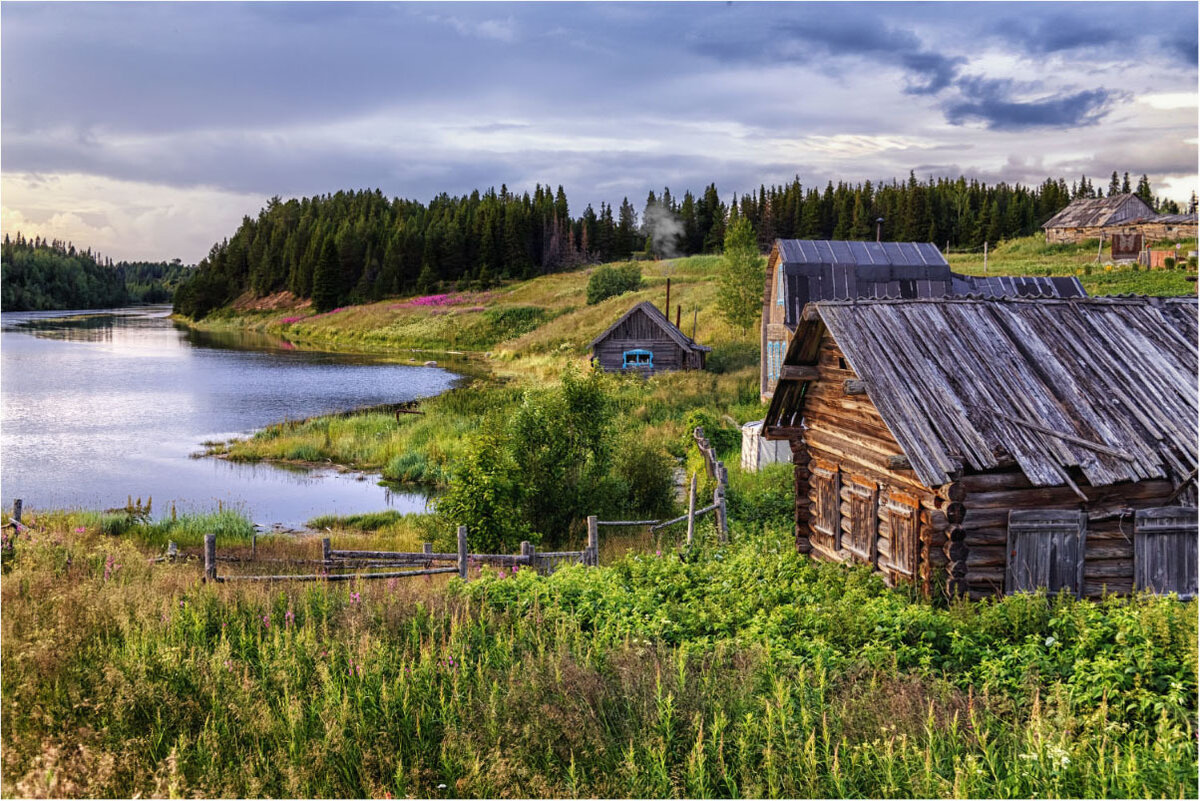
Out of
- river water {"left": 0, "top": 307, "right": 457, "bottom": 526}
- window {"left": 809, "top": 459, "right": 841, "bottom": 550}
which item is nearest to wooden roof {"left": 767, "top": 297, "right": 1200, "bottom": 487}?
window {"left": 809, "top": 459, "right": 841, "bottom": 550}

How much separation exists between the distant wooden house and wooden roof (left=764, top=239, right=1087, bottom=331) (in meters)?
16.5

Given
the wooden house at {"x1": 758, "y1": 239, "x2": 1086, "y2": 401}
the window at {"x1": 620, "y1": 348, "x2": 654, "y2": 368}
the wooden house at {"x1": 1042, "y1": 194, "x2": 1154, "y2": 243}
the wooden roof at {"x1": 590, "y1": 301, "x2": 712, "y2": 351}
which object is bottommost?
the window at {"x1": 620, "y1": 348, "x2": 654, "y2": 368}

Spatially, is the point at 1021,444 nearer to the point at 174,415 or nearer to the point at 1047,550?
the point at 1047,550

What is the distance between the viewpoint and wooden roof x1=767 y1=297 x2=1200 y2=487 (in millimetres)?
11250

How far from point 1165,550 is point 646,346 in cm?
3828

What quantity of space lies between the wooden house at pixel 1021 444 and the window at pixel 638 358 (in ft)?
117

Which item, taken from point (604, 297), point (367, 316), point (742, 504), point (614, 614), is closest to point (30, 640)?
point (614, 614)

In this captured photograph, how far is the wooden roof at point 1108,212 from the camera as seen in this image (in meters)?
79.4

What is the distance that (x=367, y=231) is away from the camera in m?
132

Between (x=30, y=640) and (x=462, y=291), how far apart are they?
353 ft

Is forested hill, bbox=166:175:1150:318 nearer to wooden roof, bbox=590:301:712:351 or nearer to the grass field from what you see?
wooden roof, bbox=590:301:712:351

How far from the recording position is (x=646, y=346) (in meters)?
49.5

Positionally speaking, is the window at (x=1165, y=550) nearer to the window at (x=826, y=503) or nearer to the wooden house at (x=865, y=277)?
the window at (x=826, y=503)

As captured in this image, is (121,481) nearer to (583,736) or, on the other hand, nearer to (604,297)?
(583,736)
